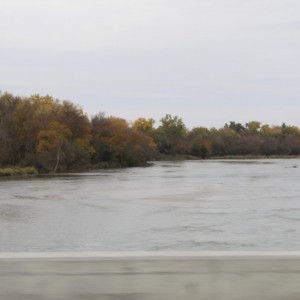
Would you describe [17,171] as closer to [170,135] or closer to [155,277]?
[155,277]

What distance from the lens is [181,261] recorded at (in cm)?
435

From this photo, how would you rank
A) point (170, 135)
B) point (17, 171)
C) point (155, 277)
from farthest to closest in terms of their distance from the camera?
point (170, 135) < point (17, 171) < point (155, 277)

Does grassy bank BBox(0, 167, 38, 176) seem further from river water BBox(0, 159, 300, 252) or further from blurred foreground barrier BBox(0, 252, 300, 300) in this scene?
blurred foreground barrier BBox(0, 252, 300, 300)

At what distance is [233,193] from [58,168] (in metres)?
37.1

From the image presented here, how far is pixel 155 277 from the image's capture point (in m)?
4.35

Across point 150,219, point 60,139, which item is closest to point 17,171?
point 60,139

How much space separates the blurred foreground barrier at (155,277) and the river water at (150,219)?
38.0 feet

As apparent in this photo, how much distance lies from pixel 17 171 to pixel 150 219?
41953 millimetres

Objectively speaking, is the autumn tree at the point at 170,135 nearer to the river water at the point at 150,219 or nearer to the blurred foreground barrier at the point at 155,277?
the river water at the point at 150,219

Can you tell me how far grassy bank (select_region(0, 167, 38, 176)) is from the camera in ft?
200

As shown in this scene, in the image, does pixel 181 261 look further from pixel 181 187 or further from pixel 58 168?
pixel 58 168

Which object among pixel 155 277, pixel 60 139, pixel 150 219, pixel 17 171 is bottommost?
pixel 150 219

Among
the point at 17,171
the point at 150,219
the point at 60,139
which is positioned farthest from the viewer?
the point at 60,139

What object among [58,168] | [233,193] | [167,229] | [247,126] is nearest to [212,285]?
[167,229]
